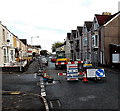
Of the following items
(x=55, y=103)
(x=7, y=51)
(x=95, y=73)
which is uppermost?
(x=7, y=51)

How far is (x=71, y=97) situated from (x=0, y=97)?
12.5 ft

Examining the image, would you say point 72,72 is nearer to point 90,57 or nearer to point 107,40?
point 90,57

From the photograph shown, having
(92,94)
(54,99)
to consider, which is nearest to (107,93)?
(92,94)

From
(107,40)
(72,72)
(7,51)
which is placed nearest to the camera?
(72,72)

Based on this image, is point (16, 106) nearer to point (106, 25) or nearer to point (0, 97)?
Answer: point (0, 97)

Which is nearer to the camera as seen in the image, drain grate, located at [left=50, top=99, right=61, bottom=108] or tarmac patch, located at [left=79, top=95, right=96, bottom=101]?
drain grate, located at [left=50, top=99, right=61, bottom=108]

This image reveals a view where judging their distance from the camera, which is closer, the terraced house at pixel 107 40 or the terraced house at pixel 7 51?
the terraced house at pixel 7 51

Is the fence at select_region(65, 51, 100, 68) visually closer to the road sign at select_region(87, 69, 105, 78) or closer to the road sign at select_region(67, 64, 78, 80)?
the road sign at select_region(87, 69, 105, 78)

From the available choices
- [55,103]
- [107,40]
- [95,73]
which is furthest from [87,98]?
[107,40]

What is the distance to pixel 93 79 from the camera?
40.6ft

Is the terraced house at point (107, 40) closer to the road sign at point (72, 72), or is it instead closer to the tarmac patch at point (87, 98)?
the road sign at point (72, 72)

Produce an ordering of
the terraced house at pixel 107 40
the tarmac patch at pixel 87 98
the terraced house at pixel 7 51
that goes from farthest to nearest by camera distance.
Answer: the terraced house at pixel 107 40 → the terraced house at pixel 7 51 → the tarmac patch at pixel 87 98

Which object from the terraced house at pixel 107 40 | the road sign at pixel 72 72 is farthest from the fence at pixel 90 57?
the road sign at pixel 72 72

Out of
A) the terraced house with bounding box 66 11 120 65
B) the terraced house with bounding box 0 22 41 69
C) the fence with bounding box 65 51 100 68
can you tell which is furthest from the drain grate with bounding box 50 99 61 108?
the terraced house with bounding box 66 11 120 65
